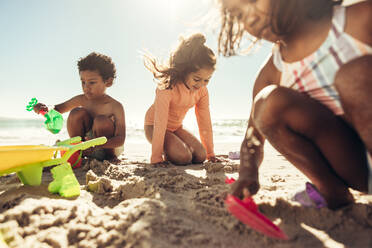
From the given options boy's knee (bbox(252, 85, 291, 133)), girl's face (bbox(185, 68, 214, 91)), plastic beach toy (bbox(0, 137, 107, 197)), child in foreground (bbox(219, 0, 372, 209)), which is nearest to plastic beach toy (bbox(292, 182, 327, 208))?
child in foreground (bbox(219, 0, 372, 209))

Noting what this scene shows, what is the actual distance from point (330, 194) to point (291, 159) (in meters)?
0.19

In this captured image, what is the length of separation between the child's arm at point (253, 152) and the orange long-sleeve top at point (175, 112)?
1.31 metres

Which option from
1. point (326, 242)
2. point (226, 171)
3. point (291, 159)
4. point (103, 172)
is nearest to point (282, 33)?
point (291, 159)

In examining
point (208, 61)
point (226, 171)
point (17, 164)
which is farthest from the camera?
point (208, 61)

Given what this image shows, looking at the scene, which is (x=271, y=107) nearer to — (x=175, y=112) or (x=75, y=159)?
(x=75, y=159)

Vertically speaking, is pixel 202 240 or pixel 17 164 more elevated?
pixel 17 164

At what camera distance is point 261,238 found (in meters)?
0.83

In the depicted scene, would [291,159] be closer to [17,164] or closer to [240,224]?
[240,224]

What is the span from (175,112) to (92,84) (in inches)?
37.5

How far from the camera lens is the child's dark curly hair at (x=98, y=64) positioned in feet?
9.73

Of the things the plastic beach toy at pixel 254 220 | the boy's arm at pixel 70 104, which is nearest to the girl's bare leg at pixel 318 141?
the plastic beach toy at pixel 254 220

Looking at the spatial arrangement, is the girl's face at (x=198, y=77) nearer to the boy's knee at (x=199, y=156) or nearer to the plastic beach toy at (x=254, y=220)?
the boy's knee at (x=199, y=156)

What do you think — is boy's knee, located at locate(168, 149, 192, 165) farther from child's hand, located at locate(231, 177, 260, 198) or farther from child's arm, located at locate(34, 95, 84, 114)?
child's hand, located at locate(231, 177, 260, 198)

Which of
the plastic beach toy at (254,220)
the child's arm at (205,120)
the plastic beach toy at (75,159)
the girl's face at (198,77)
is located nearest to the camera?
the plastic beach toy at (254,220)
